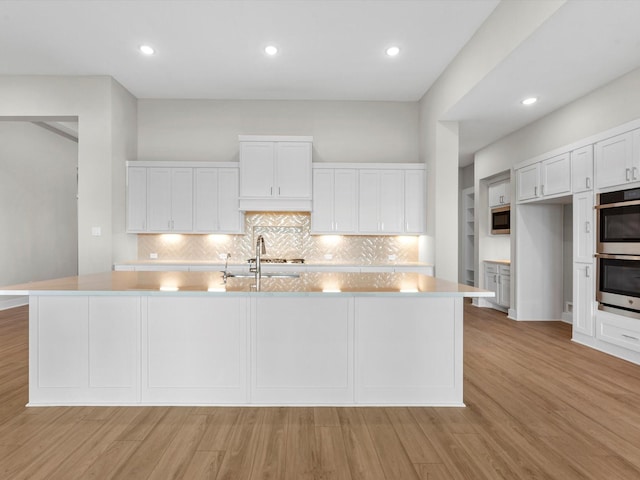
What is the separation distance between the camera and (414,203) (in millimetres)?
5121

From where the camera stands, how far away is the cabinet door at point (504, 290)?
5676mm

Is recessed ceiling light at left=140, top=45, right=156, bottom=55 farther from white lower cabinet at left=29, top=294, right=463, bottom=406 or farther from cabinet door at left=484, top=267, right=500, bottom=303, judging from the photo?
cabinet door at left=484, top=267, right=500, bottom=303

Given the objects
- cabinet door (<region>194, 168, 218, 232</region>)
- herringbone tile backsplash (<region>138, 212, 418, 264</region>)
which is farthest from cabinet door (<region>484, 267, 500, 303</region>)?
cabinet door (<region>194, 168, 218, 232</region>)

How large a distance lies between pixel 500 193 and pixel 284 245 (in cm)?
385

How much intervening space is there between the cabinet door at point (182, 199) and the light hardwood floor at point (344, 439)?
2627mm

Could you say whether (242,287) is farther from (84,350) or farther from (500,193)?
(500,193)

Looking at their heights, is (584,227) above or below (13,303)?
above

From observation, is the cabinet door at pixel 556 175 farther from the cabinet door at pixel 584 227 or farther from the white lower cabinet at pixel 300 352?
the white lower cabinet at pixel 300 352

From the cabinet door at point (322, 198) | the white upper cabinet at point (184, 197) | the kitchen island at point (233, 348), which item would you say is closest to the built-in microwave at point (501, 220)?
the cabinet door at point (322, 198)

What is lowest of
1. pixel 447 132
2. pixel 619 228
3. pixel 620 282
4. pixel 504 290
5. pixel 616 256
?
pixel 504 290

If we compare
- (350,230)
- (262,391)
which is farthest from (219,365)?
(350,230)

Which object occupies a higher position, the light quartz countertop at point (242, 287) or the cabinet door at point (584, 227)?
the cabinet door at point (584, 227)

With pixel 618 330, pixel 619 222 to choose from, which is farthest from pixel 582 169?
pixel 618 330

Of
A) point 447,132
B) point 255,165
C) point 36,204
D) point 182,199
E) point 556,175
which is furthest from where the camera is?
point 36,204
